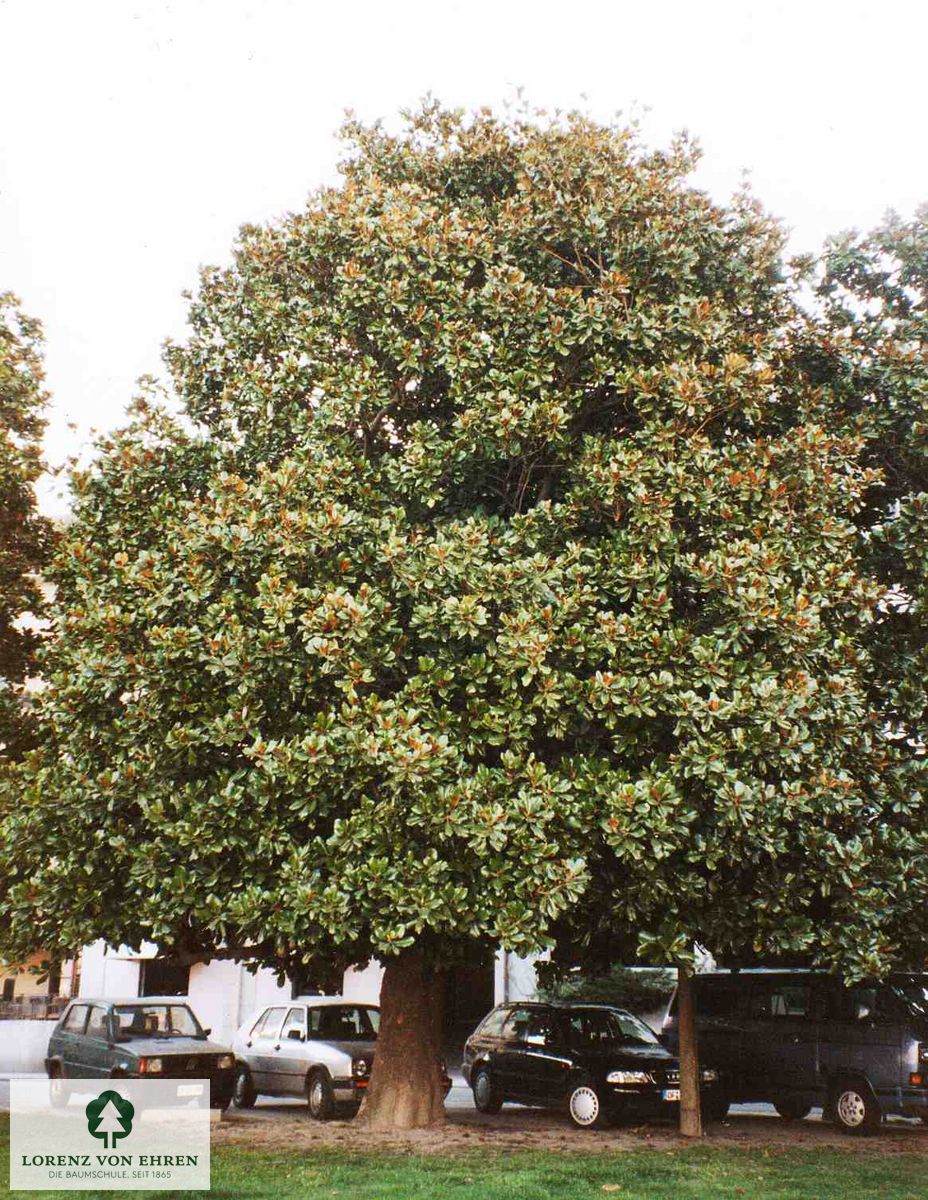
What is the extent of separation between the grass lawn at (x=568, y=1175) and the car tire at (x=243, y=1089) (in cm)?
574

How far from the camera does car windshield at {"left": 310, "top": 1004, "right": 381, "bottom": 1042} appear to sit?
59.0 feet

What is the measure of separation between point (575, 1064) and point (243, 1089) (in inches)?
248

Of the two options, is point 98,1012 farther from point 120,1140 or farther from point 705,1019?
point 705,1019

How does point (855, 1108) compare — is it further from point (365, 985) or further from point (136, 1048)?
point (365, 985)

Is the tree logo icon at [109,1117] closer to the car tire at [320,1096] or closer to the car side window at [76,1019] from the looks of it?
the car side window at [76,1019]

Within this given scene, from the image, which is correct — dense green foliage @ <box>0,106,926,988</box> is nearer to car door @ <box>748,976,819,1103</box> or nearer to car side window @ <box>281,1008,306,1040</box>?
car door @ <box>748,976,819,1103</box>

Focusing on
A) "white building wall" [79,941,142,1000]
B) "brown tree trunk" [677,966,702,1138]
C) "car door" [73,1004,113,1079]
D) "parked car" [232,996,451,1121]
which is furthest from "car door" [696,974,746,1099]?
"white building wall" [79,941,142,1000]

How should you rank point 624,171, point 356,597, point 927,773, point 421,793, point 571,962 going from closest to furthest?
point 421,793
point 356,597
point 927,773
point 624,171
point 571,962

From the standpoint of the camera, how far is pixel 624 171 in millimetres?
14141

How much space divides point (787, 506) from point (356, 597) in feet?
15.9

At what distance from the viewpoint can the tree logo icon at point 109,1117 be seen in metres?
12.7

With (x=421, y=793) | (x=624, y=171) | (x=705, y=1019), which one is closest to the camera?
(x=421, y=793)

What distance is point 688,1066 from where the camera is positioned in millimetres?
14836

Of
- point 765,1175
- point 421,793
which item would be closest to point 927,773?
point 765,1175
